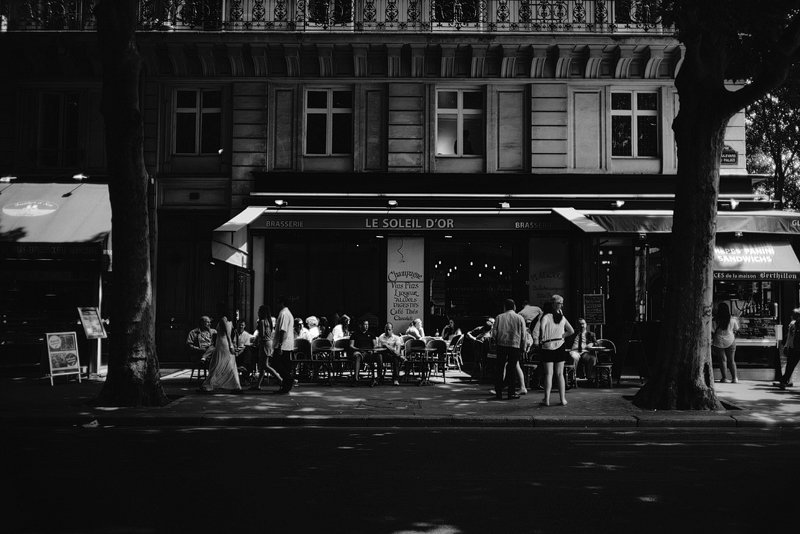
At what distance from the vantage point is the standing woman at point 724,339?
14423 millimetres

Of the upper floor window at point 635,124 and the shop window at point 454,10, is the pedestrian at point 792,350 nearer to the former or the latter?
the upper floor window at point 635,124

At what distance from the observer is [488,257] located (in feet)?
60.8

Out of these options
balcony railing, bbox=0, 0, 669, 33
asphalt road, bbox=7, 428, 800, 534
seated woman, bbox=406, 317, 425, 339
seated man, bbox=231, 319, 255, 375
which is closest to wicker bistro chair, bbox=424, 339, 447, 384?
seated woman, bbox=406, 317, 425, 339

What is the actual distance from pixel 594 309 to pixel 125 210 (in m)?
9.39

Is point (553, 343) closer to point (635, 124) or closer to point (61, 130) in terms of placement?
point (635, 124)

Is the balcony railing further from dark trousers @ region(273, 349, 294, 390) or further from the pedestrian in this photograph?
dark trousers @ region(273, 349, 294, 390)

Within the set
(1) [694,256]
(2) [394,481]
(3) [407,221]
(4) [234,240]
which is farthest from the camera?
(4) [234,240]

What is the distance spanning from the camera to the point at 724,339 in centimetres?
1448

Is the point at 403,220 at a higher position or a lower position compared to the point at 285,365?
higher

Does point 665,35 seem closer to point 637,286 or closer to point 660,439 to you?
point 637,286

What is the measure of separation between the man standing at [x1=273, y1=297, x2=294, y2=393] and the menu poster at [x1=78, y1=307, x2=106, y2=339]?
15.3 feet

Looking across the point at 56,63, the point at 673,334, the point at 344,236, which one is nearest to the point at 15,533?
the point at 673,334

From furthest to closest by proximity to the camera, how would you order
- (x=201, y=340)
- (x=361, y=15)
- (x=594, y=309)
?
(x=361, y=15) < (x=201, y=340) < (x=594, y=309)

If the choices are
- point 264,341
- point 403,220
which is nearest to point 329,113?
point 403,220
